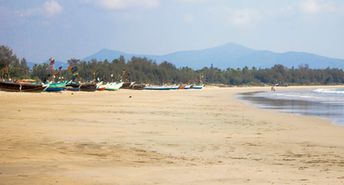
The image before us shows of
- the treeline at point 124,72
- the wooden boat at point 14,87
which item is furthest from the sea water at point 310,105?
the treeline at point 124,72

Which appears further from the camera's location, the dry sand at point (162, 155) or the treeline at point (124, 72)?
the treeline at point (124, 72)

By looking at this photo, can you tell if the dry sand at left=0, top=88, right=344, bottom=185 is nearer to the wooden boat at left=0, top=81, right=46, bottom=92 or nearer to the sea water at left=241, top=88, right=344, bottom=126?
the sea water at left=241, top=88, right=344, bottom=126

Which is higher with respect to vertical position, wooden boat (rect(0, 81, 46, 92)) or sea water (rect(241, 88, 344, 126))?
wooden boat (rect(0, 81, 46, 92))

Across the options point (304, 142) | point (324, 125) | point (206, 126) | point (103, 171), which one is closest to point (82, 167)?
point (103, 171)

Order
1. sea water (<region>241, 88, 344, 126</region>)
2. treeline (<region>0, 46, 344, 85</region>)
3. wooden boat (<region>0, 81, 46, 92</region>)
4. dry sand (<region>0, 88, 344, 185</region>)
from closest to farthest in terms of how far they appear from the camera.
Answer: dry sand (<region>0, 88, 344, 185</region>)
sea water (<region>241, 88, 344, 126</region>)
wooden boat (<region>0, 81, 46, 92</region>)
treeline (<region>0, 46, 344, 85</region>)

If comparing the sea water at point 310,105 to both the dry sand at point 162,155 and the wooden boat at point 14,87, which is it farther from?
the wooden boat at point 14,87

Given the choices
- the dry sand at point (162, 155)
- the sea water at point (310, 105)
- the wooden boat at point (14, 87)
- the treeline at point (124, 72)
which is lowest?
the sea water at point (310, 105)

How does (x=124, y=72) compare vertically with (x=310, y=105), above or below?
above

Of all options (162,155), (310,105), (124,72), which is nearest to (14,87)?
(310,105)

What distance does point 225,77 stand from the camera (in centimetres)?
19025

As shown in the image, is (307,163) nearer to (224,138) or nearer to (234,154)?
(234,154)

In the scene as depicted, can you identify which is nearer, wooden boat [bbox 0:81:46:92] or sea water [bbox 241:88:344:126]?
sea water [bbox 241:88:344:126]

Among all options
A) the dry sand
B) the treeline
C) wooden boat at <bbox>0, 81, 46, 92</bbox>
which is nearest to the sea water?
the dry sand

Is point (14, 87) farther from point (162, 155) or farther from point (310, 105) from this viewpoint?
point (162, 155)
